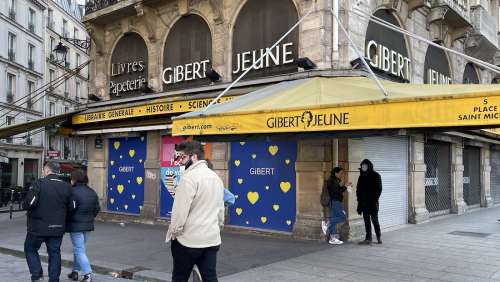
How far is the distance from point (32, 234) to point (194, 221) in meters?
2.97

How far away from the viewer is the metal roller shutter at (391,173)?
11359 mm

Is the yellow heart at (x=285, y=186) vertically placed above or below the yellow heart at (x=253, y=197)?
above

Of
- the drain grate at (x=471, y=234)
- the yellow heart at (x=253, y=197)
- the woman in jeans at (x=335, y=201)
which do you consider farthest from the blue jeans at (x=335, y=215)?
the drain grate at (x=471, y=234)

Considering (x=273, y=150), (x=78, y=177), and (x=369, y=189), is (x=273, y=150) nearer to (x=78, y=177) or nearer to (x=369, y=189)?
(x=369, y=189)

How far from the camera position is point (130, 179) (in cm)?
1445

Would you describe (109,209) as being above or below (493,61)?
below

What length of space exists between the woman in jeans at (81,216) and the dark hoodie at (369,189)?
16.7ft

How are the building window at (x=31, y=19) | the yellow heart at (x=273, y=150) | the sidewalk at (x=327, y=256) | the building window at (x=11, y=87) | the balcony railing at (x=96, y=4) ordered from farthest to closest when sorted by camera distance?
the building window at (x=31, y=19) → the building window at (x=11, y=87) → the balcony railing at (x=96, y=4) → the yellow heart at (x=273, y=150) → the sidewalk at (x=327, y=256)

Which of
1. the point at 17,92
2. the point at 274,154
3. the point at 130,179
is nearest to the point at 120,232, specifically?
the point at 130,179

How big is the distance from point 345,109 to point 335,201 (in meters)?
2.96

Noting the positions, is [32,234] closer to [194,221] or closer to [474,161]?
[194,221]

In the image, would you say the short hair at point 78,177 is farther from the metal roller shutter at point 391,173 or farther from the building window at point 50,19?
the building window at point 50,19

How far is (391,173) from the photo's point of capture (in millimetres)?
12023

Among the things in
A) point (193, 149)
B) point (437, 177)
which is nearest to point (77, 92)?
point (437, 177)
